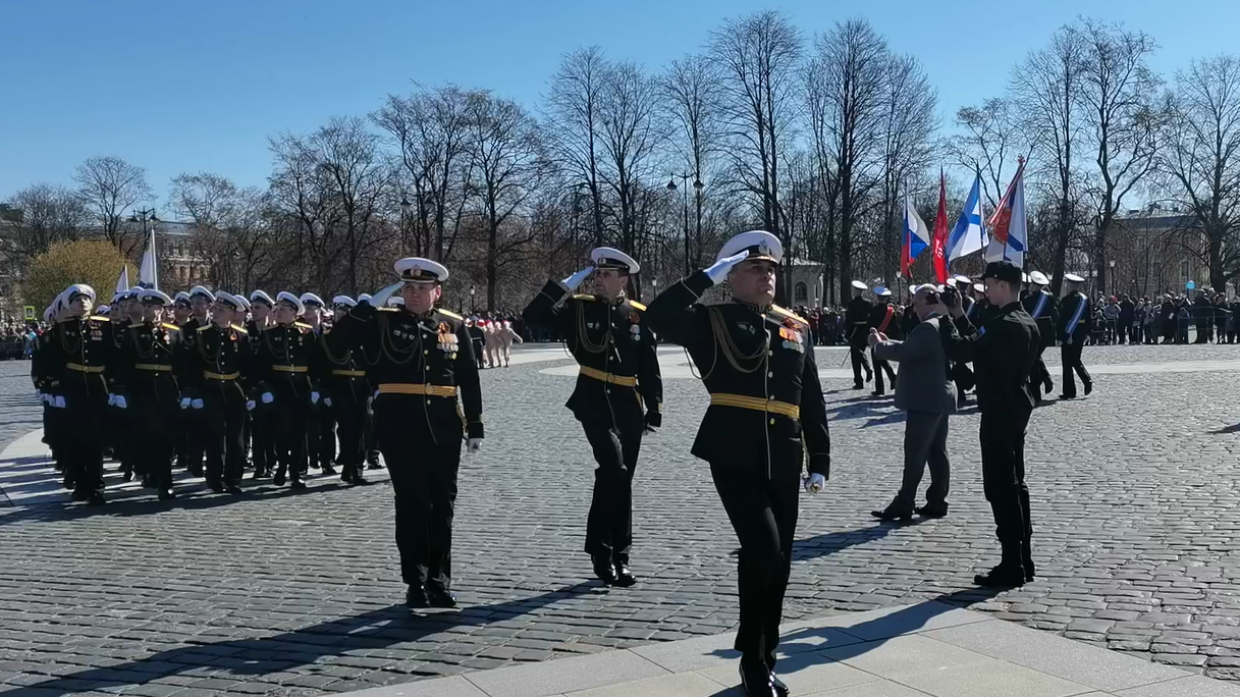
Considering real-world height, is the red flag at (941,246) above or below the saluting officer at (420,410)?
above

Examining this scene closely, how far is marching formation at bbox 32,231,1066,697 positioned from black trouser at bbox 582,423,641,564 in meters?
0.01

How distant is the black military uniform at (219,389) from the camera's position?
12062 mm

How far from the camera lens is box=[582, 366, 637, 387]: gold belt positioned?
7543 millimetres

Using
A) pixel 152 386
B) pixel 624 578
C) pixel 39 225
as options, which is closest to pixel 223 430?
pixel 152 386

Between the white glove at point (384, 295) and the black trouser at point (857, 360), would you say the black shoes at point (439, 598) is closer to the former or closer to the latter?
the white glove at point (384, 295)

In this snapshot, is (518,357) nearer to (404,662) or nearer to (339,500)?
(339,500)

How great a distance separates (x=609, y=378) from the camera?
7.54m

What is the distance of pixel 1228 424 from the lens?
14.8 m

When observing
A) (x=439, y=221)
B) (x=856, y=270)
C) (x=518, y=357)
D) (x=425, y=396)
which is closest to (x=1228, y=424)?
(x=425, y=396)

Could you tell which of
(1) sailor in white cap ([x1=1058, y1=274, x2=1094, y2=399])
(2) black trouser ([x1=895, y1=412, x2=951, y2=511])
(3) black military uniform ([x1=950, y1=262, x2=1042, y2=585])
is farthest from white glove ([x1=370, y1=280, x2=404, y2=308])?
(1) sailor in white cap ([x1=1058, y1=274, x2=1094, y2=399])

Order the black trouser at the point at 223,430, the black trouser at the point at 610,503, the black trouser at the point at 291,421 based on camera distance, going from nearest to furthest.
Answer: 1. the black trouser at the point at 610,503
2. the black trouser at the point at 223,430
3. the black trouser at the point at 291,421

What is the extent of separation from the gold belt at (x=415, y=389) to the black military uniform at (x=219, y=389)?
556cm

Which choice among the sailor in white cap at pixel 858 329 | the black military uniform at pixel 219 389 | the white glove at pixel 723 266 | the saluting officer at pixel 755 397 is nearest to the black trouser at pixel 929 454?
the saluting officer at pixel 755 397

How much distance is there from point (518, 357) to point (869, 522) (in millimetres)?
33901
